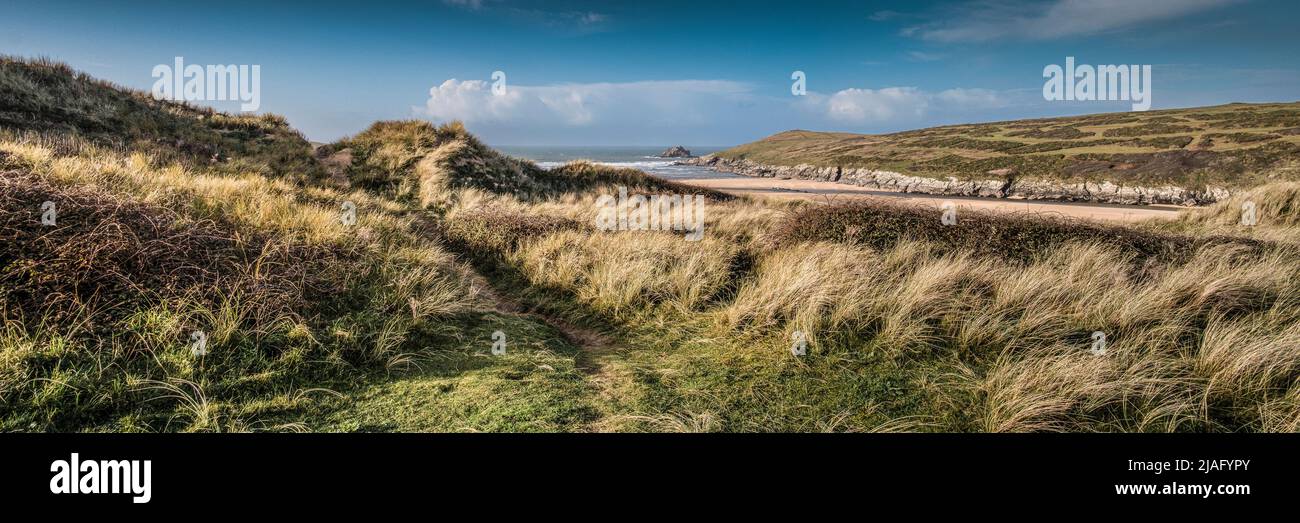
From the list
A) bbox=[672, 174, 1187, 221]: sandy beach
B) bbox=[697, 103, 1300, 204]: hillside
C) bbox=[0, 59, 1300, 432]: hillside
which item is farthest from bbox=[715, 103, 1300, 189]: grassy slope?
bbox=[0, 59, 1300, 432]: hillside

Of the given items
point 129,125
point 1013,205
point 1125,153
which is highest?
point 1125,153

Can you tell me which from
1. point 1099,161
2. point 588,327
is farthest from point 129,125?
point 1099,161

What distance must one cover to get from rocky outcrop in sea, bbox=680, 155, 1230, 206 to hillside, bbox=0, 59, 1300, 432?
119 ft

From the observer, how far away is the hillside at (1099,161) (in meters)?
39.1

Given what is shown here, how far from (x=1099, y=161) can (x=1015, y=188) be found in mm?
11125

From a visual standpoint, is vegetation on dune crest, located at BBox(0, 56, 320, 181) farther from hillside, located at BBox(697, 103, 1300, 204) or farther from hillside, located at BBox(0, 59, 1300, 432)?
hillside, located at BBox(697, 103, 1300, 204)

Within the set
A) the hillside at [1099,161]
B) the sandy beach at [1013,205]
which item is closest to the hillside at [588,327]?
the sandy beach at [1013,205]

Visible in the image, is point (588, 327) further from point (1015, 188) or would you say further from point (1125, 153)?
point (1125, 153)

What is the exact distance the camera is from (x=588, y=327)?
6.11 meters

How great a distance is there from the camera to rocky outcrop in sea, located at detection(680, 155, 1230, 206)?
3775 cm

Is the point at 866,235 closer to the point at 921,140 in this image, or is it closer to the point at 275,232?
the point at 275,232

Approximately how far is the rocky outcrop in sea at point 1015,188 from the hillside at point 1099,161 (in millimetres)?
78
